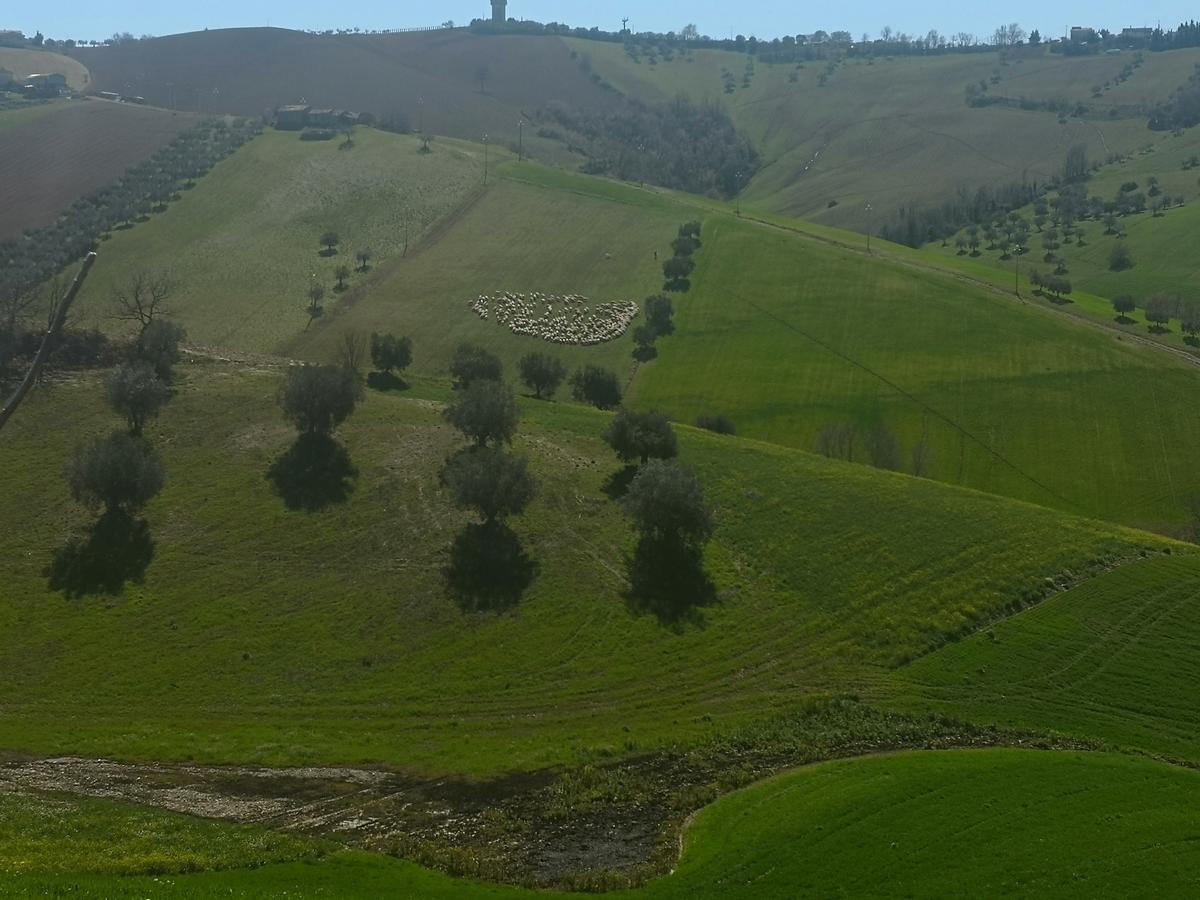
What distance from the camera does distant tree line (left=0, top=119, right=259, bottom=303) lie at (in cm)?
12625

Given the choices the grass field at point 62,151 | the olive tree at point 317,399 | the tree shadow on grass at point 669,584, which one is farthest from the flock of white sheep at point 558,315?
the grass field at point 62,151

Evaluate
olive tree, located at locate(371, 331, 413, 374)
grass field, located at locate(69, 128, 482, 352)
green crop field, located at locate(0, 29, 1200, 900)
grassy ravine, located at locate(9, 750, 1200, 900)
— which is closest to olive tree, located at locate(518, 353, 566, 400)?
green crop field, located at locate(0, 29, 1200, 900)

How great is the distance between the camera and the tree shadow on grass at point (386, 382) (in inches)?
3666

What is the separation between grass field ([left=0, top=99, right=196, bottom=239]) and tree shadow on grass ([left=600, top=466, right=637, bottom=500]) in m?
105

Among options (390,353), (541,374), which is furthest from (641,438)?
(390,353)

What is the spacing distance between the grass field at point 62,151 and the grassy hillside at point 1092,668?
13280 centimetres

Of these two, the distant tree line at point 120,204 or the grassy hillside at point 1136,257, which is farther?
the grassy hillside at point 1136,257

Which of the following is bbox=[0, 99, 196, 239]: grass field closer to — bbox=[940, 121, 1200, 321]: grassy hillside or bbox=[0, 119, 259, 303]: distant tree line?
bbox=[0, 119, 259, 303]: distant tree line

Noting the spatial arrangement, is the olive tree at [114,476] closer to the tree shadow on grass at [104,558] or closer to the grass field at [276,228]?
the tree shadow on grass at [104,558]

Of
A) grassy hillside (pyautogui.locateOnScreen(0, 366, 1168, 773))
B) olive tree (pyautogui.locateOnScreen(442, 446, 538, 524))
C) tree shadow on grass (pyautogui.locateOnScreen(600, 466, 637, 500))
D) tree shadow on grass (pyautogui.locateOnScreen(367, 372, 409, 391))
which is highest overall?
olive tree (pyautogui.locateOnScreen(442, 446, 538, 524))

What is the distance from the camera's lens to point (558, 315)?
124125 mm

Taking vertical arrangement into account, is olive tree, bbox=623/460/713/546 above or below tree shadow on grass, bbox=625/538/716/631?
above

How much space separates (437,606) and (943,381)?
69.6 metres

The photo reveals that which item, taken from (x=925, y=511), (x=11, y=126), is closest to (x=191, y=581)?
→ (x=925, y=511)
